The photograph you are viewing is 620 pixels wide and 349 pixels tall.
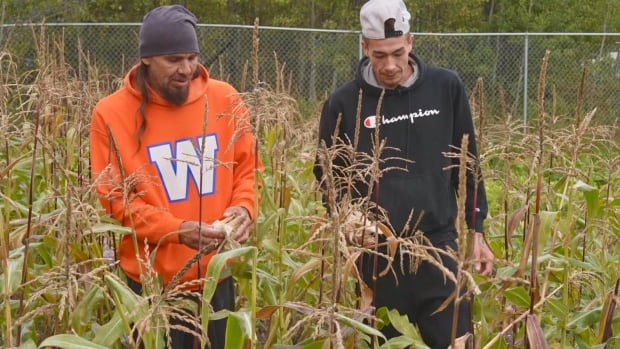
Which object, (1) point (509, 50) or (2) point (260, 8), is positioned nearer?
(1) point (509, 50)

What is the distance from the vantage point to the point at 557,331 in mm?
3377

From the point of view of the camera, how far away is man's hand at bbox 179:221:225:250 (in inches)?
120

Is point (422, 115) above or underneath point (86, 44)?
above

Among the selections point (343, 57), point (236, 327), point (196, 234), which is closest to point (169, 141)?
point (196, 234)

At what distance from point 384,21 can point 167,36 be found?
80cm

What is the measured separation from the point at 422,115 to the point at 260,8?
17.1 meters

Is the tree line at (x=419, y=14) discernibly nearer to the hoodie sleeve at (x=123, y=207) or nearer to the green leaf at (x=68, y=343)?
the hoodie sleeve at (x=123, y=207)

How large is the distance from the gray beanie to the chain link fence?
28.9 feet

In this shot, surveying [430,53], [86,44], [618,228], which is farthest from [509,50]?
[618,228]

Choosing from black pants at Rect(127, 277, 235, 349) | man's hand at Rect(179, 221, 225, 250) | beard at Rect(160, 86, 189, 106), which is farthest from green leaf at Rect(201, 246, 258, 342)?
beard at Rect(160, 86, 189, 106)

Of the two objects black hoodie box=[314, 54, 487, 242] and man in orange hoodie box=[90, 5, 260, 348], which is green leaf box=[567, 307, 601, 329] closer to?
black hoodie box=[314, 54, 487, 242]

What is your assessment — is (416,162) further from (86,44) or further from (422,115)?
(86,44)

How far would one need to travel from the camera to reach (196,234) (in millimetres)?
3191

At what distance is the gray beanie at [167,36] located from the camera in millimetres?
3379
